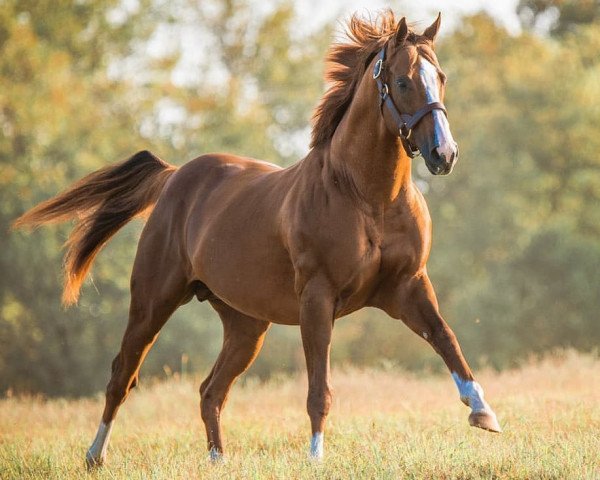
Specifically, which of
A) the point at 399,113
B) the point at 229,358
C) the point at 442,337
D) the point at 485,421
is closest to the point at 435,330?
the point at 442,337

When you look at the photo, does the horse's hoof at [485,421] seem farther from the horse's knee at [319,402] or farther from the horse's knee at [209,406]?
the horse's knee at [209,406]

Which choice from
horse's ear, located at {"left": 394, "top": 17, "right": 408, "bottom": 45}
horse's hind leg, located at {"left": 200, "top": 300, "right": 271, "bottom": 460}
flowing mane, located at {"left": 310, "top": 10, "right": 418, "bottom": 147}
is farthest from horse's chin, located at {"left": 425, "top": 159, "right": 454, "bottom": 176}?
horse's hind leg, located at {"left": 200, "top": 300, "right": 271, "bottom": 460}

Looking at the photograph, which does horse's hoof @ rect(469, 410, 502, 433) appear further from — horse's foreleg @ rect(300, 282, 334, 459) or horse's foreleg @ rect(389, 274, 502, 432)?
horse's foreleg @ rect(300, 282, 334, 459)

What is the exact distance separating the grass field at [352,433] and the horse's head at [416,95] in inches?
68.8

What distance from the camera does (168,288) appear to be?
8.50 meters

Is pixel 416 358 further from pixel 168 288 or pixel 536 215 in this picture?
pixel 168 288

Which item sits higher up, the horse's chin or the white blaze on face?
the white blaze on face

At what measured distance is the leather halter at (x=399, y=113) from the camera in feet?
20.4

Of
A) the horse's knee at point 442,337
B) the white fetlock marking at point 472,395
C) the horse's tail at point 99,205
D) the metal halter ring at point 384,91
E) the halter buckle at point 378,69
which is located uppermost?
the halter buckle at point 378,69

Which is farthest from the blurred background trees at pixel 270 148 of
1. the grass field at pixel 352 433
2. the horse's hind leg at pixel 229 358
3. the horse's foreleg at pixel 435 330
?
the horse's foreleg at pixel 435 330

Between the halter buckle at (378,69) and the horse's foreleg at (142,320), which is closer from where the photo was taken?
the halter buckle at (378,69)

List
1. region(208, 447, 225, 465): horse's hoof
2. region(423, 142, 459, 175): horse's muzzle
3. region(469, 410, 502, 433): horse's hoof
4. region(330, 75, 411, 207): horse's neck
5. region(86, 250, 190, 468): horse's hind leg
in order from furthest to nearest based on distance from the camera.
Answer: region(86, 250, 190, 468): horse's hind leg, region(208, 447, 225, 465): horse's hoof, region(330, 75, 411, 207): horse's neck, region(469, 410, 502, 433): horse's hoof, region(423, 142, 459, 175): horse's muzzle

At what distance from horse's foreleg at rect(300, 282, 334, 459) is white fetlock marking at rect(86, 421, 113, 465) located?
2120 millimetres

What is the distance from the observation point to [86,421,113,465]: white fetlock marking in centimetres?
789
